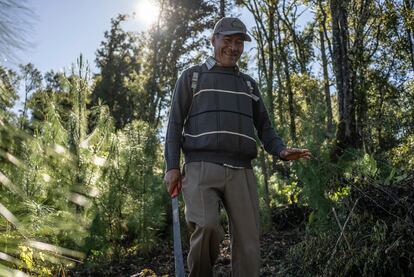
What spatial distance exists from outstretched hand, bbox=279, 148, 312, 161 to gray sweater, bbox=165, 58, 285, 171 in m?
0.09

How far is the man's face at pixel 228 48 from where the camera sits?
315 cm

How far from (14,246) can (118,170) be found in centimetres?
565

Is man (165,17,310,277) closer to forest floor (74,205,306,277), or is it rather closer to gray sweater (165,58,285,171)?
gray sweater (165,58,285,171)

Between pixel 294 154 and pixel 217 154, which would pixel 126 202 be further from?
pixel 294 154

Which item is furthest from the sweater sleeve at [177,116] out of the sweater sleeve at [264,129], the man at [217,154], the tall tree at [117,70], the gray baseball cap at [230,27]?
the tall tree at [117,70]

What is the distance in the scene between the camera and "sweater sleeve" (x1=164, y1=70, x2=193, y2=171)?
10.00ft

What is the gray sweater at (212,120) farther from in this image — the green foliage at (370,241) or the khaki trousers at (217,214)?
the green foliage at (370,241)

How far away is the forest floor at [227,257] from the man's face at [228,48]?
2.15 m

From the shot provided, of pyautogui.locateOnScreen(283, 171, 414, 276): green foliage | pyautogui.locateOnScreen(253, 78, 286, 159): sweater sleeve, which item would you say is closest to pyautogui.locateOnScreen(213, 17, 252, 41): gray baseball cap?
pyautogui.locateOnScreen(253, 78, 286, 159): sweater sleeve

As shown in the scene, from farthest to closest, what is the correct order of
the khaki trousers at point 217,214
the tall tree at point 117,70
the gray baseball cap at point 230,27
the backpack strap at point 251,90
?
the tall tree at point 117,70 < the backpack strap at point 251,90 < the gray baseball cap at point 230,27 < the khaki trousers at point 217,214

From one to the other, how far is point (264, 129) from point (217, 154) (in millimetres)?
647

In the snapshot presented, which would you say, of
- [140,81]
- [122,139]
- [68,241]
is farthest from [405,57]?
[68,241]

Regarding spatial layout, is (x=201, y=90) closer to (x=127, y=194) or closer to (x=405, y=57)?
(x=127, y=194)

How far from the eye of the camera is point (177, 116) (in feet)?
10.1
